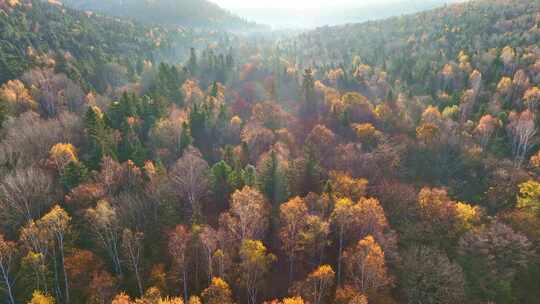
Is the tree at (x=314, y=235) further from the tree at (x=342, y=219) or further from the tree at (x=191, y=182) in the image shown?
the tree at (x=191, y=182)

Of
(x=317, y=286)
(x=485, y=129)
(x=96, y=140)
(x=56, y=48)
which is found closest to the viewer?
(x=317, y=286)

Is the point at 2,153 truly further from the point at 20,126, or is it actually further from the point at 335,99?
the point at 335,99

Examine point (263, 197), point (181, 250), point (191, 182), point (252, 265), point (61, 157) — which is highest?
point (61, 157)

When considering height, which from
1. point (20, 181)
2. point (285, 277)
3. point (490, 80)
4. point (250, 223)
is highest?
point (490, 80)

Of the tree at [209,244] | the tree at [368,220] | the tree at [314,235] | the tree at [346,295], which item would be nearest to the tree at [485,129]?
the tree at [368,220]

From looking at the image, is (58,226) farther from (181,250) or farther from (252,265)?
(252,265)

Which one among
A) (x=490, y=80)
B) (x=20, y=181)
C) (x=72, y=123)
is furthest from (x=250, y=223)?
(x=490, y=80)

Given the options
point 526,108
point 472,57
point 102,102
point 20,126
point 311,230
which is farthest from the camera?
point 472,57

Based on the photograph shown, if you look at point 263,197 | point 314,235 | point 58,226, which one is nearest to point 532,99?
point 263,197
